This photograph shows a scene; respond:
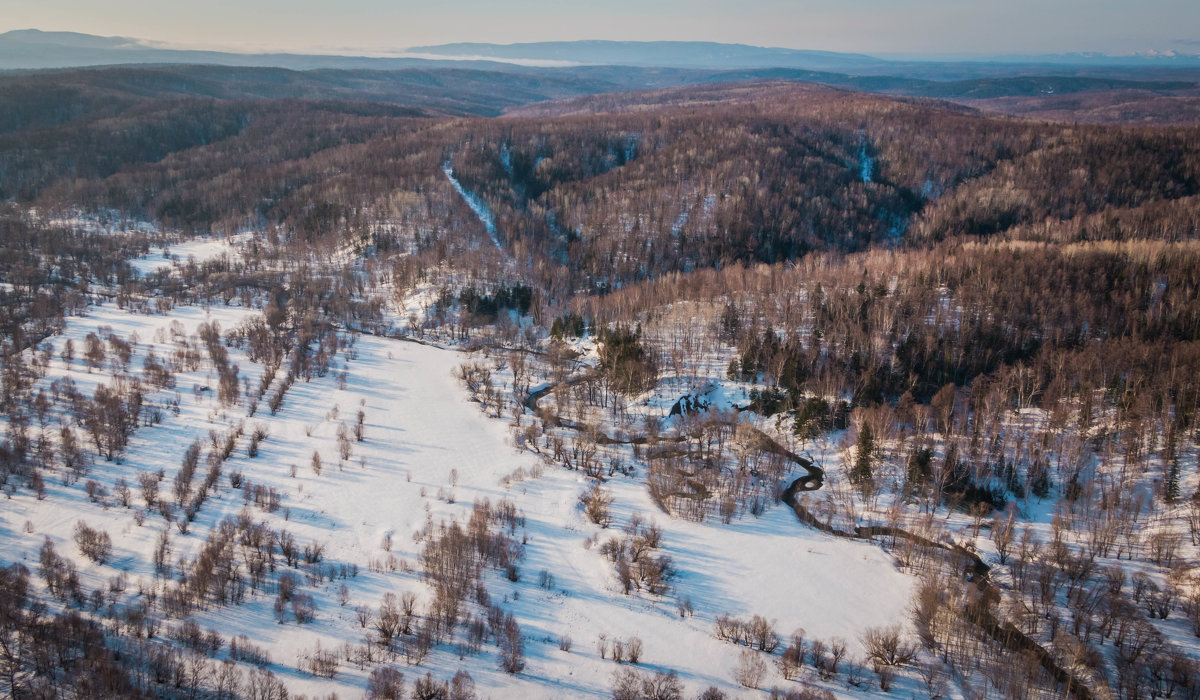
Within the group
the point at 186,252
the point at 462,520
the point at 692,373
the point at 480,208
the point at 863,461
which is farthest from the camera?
the point at 480,208

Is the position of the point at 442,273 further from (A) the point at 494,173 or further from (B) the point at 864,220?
(B) the point at 864,220

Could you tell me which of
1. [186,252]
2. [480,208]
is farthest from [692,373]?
[186,252]

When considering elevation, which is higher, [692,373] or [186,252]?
[186,252]

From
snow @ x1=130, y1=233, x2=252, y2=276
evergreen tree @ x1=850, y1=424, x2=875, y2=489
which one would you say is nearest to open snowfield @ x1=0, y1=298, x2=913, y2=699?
evergreen tree @ x1=850, y1=424, x2=875, y2=489

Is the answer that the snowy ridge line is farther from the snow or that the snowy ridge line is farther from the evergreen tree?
the evergreen tree

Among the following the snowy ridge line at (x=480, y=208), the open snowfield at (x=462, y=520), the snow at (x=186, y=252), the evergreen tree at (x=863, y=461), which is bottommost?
the open snowfield at (x=462, y=520)

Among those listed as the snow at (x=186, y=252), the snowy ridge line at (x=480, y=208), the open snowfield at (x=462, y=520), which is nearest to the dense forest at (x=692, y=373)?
the open snowfield at (x=462, y=520)

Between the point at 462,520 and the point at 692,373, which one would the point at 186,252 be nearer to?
the point at 692,373

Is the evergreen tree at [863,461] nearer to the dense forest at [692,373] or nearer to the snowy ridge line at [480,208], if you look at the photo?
the dense forest at [692,373]

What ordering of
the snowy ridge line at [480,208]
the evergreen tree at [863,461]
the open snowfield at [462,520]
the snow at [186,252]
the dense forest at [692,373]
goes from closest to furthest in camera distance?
the open snowfield at [462,520], the dense forest at [692,373], the evergreen tree at [863,461], the snow at [186,252], the snowy ridge line at [480,208]
